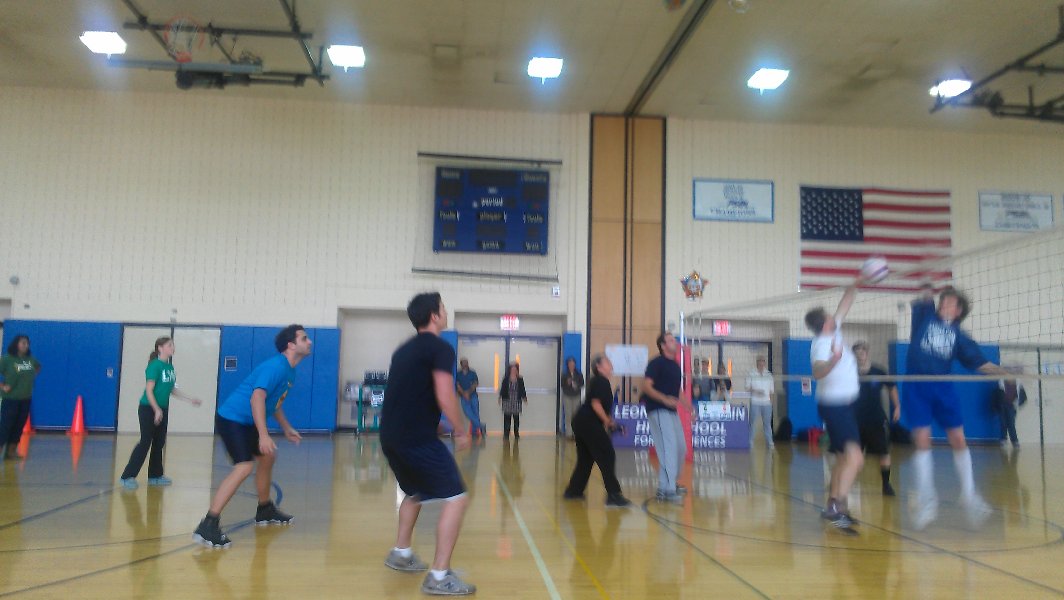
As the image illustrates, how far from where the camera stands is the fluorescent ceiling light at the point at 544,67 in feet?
50.8

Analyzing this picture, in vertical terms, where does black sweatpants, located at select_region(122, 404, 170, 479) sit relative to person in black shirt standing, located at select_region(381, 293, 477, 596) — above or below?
below

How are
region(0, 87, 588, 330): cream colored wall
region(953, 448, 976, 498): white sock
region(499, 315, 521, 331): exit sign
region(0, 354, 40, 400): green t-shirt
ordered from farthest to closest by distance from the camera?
1. region(499, 315, 521, 331): exit sign
2. region(0, 87, 588, 330): cream colored wall
3. region(0, 354, 40, 400): green t-shirt
4. region(953, 448, 976, 498): white sock

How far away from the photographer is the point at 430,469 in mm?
4715

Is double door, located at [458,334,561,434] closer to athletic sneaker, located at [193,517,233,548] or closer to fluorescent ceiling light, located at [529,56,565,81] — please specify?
fluorescent ceiling light, located at [529,56,565,81]

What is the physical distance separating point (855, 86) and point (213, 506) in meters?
15.8

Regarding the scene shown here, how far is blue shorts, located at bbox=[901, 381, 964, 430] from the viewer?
6.78 metres

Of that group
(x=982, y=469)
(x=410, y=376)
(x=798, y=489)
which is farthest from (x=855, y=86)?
(x=410, y=376)

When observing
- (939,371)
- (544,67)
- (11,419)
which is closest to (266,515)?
(939,371)

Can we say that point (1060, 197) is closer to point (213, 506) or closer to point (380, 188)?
point (380, 188)

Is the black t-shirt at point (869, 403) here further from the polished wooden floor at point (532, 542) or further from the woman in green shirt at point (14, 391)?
the woman in green shirt at point (14, 391)

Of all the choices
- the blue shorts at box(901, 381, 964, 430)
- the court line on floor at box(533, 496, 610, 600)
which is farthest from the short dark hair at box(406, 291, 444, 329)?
the blue shorts at box(901, 381, 964, 430)

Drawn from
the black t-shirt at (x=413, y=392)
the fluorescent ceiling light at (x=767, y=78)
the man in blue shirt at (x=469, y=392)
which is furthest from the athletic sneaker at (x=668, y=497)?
the fluorescent ceiling light at (x=767, y=78)

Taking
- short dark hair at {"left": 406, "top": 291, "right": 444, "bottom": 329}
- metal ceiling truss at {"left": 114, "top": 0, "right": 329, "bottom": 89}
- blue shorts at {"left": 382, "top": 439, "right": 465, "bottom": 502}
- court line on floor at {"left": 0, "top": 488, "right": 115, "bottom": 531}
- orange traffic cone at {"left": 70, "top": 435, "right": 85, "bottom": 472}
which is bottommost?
orange traffic cone at {"left": 70, "top": 435, "right": 85, "bottom": 472}

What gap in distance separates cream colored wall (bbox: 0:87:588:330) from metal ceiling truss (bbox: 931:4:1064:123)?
28.4 ft
